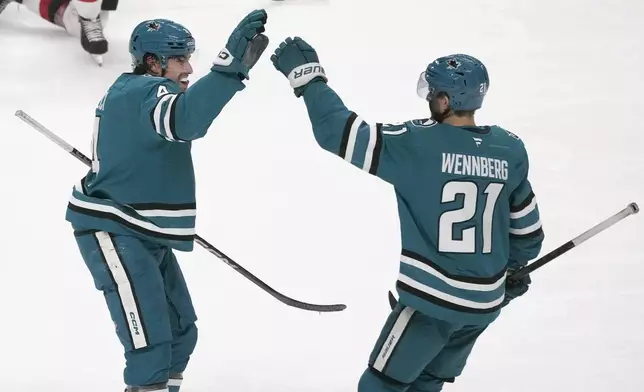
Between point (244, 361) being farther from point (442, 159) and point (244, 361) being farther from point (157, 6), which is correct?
point (157, 6)

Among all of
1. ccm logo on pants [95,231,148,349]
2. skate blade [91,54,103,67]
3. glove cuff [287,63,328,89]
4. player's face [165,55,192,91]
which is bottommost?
ccm logo on pants [95,231,148,349]

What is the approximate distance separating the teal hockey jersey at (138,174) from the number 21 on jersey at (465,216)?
0.65 meters

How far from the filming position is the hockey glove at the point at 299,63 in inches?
99.0

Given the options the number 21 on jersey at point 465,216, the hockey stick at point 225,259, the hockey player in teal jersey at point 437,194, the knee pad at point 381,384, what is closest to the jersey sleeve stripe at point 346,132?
the hockey player in teal jersey at point 437,194

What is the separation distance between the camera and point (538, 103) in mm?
5594

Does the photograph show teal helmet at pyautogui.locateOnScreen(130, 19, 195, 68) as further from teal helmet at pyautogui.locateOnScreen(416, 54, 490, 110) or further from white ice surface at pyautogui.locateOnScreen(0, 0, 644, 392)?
white ice surface at pyautogui.locateOnScreen(0, 0, 644, 392)

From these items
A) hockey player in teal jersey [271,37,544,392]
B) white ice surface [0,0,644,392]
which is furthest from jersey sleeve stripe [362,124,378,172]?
white ice surface [0,0,644,392]

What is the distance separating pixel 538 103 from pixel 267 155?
61.6 inches

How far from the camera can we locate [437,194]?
248 centimetres

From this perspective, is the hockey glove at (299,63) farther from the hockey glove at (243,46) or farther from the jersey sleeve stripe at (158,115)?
the jersey sleeve stripe at (158,115)

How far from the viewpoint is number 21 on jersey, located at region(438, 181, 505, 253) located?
97.8 inches

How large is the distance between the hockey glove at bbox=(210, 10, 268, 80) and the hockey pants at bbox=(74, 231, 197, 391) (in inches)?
22.8

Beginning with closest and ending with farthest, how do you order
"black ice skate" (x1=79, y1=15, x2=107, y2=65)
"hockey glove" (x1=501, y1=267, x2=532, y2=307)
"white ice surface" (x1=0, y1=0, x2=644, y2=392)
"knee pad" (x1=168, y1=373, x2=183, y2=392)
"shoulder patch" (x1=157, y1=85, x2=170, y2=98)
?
"shoulder patch" (x1=157, y1=85, x2=170, y2=98) < "hockey glove" (x1=501, y1=267, x2=532, y2=307) < "knee pad" (x1=168, y1=373, x2=183, y2=392) < "white ice surface" (x1=0, y1=0, x2=644, y2=392) < "black ice skate" (x1=79, y1=15, x2=107, y2=65)

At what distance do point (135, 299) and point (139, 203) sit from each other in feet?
0.81
